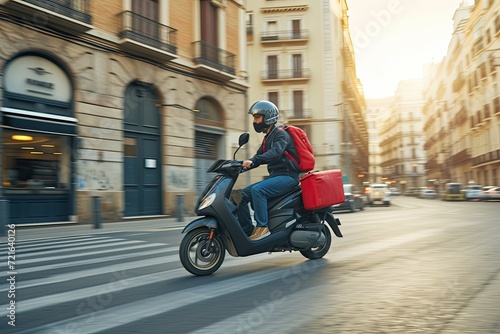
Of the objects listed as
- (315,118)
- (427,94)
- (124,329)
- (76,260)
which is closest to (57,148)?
(76,260)

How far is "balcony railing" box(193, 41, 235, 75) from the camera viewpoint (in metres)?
19.3

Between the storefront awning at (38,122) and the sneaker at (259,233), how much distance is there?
10.1 m

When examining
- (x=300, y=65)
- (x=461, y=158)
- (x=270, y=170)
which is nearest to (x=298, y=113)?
(x=300, y=65)

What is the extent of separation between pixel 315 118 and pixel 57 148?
27037 millimetres

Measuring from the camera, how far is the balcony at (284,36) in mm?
38562

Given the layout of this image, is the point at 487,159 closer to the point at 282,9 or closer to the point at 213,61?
the point at 282,9

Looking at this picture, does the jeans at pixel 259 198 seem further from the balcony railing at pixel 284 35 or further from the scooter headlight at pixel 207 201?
the balcony railing at pixel 284 35

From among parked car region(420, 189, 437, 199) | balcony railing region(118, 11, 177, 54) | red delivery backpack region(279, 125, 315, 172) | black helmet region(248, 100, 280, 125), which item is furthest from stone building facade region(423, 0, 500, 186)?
black helmet region(248, 100, 280, 125)

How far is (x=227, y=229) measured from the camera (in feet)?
15.0

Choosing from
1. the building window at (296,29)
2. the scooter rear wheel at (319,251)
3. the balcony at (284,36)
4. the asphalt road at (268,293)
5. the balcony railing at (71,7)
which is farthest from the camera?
the building window at (296,29)

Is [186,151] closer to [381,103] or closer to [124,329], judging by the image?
[124,329]

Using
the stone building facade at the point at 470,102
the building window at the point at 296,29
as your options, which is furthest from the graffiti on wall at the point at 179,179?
the stone building facade at the point at 470,102

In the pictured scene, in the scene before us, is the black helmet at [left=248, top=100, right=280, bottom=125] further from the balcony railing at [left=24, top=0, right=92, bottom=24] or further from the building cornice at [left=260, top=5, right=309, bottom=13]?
the building cornice at [left=260, top=5, right=309, bottom=13]

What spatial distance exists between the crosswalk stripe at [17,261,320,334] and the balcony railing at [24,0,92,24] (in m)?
11.5
